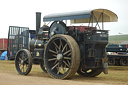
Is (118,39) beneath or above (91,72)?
above

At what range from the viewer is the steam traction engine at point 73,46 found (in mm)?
10491

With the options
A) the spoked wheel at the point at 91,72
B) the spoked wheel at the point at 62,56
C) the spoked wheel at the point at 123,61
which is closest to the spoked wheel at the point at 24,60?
the spoked wheel at the point at 62,56

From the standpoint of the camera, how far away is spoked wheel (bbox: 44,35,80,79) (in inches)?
403

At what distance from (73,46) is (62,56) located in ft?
2.72

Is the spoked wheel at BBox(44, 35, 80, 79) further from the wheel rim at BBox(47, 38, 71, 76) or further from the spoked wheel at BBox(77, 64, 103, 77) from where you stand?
the spoked wheel at BBox(77, 64, 103, 77)

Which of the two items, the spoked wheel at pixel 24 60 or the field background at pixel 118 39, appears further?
the field background at pixel 118 39

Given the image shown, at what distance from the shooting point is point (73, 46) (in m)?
10.3

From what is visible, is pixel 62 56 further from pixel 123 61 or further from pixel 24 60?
pixel 123 61

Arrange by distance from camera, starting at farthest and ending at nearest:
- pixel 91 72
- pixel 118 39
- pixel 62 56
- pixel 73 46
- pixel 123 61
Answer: pixel 118 39 < pixel 123 61 < pixel 91 72 < pixel 62 56 < pixel 73 46

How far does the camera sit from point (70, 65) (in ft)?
33.8

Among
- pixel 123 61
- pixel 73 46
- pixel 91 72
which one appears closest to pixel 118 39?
pixel 123 61

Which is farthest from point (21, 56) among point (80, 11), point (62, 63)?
point (80, 11)

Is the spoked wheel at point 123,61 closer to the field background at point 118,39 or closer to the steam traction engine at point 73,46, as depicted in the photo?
the field background at point 118,39

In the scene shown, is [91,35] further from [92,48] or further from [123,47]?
[123,47]
